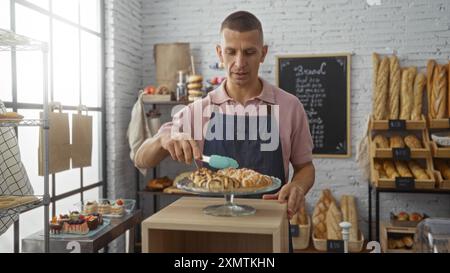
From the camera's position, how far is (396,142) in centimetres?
416

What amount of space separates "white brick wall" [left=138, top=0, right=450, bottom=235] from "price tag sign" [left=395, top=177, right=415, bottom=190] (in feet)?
2.19

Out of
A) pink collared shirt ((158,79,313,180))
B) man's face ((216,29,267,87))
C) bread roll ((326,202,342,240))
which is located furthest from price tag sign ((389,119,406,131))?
man's face ((216,29,267,87))

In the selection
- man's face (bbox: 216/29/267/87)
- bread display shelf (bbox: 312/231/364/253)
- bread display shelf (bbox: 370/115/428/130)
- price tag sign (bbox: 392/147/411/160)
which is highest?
man's face (bbox: 216/29/267/87)

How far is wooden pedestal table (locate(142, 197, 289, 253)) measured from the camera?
105 centimetres

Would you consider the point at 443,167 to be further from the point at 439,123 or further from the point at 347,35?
the point at 347,35

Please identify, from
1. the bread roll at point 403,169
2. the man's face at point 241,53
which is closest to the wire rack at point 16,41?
the man's face at point 241,53

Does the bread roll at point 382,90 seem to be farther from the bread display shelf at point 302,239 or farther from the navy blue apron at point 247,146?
the navy blue apron at point 247,146

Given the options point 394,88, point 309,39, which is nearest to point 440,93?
point 394,88

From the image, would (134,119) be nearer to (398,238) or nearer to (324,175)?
(324,175)

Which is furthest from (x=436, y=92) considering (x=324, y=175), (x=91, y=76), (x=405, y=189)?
(x=91, y=76)

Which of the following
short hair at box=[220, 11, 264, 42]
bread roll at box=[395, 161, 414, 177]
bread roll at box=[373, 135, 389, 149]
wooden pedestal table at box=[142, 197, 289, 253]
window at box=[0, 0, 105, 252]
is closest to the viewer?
wooden pedestal table at box=[142, 197, 289, 253]

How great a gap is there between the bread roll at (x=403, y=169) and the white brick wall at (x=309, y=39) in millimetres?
486

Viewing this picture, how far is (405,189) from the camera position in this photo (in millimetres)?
3865

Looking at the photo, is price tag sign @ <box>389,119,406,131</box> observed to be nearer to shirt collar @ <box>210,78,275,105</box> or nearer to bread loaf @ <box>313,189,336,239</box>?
bread loaf @ <box>313,189,336,239</box>
